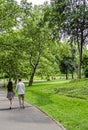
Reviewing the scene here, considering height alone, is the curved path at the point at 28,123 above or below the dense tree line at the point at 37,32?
below

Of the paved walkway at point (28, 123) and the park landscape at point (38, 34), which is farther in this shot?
the park landscape at point (38, 34)

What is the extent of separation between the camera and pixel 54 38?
58250 millimetres

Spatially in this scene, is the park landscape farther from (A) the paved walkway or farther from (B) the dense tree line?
(A) the paved walkway

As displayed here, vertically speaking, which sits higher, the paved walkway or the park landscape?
the park landscape

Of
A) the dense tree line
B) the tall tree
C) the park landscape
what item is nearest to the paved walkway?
the park landscape

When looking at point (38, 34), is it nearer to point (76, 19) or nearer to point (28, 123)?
point (76, 19)

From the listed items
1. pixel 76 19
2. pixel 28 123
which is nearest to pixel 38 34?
pixel 76 19

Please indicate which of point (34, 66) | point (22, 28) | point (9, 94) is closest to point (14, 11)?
point (22, 28)

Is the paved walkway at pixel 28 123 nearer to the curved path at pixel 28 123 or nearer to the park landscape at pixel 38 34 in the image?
the curved path at pixel 28 123

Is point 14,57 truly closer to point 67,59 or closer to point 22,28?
point 22,28

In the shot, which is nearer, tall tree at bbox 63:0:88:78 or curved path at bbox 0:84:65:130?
curved path at bbox 0:84:65:130

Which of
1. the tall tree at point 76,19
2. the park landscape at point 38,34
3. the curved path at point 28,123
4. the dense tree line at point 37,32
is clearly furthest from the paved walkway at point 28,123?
the tall tree at point 76,19

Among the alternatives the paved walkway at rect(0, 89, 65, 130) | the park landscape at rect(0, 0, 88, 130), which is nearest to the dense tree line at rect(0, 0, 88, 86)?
the park landscape at rect(0, 0, 88, 130)

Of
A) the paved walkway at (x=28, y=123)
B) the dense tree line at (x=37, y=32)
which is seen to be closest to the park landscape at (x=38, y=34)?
the dense tree line at (x=37, y=32)
